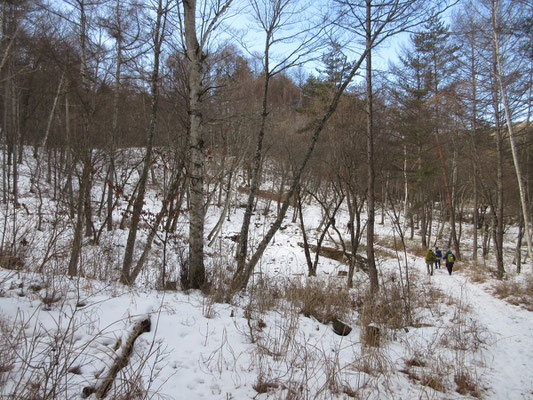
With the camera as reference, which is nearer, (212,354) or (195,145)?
(212,354)

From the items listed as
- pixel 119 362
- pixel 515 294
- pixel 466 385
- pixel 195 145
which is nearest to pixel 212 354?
pixel 119 362

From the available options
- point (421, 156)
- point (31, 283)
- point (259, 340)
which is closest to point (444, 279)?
point (421, 156)

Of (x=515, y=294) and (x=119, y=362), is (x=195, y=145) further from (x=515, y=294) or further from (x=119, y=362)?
(x=515, y=294)

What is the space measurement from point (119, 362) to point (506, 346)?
18.5 ft

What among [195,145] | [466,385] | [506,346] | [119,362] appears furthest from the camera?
[195,145]

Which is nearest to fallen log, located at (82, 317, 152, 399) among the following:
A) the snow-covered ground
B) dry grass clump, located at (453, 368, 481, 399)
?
the snow-covered ground

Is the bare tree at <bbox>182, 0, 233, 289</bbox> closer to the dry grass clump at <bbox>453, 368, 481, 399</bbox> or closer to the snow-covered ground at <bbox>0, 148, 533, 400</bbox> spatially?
the snow-covered ground at <bbox>0, 148, 533, 400</bbox>

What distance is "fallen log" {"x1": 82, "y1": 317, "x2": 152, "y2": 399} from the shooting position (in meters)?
1.71

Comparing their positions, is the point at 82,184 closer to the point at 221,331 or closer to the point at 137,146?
the point at 221,331

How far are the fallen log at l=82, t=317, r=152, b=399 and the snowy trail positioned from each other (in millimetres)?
3496

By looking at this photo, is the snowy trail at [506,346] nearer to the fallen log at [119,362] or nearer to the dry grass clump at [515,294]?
the dry grass clump at [515,294]

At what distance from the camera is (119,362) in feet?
6.36

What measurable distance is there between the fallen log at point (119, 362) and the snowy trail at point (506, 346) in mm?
3496

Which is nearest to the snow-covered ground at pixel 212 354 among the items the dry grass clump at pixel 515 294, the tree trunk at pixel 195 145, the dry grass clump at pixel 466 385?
the dry grass clump at pixel 466 385
